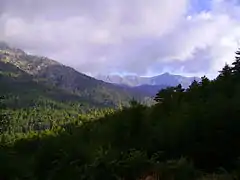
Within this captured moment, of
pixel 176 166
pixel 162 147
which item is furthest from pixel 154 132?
pixel 176 166

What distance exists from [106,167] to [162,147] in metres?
3.63

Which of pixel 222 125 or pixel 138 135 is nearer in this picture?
pixel 222 125

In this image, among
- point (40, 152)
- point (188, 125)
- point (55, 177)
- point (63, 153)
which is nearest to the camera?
point (188, 125)

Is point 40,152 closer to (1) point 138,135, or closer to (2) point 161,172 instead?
(1) point 138,135

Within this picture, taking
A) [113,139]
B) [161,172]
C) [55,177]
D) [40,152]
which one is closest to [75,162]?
[55,177]

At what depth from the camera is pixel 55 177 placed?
2069 centimetres

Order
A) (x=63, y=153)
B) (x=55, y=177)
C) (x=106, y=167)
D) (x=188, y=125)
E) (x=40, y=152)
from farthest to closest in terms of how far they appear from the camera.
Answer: (x=40, y=152) < (x=63, y=153) < (x=55, y=177) < (x=188, y=125) < (x=106, y=167)

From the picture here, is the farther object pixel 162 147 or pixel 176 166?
pixel 162 147

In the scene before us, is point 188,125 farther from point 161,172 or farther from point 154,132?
point 161,172

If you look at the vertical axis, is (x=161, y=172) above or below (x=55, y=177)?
above

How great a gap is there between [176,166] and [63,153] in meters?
10.8

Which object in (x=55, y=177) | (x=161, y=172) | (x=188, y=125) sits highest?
(x=188, y=125)

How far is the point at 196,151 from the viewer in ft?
58.5

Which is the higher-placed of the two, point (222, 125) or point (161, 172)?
point (222, 125)
